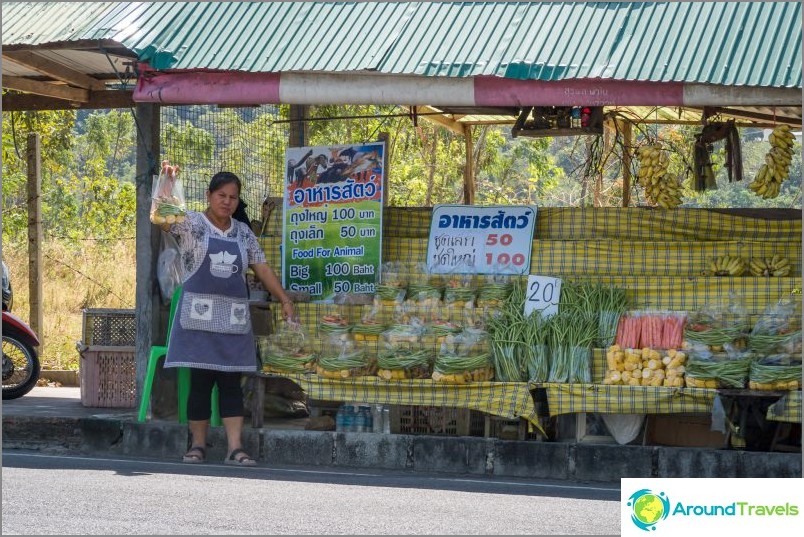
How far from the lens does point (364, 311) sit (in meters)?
10.2

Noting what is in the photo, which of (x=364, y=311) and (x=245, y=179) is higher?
(x=245, y=179)

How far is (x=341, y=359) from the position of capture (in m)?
9.61

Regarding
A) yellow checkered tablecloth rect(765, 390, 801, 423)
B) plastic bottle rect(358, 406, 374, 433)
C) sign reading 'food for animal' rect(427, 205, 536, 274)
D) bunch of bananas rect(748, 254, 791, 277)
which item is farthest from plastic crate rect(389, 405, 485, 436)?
bunch of bananas rect(748, 254, 791, 277)

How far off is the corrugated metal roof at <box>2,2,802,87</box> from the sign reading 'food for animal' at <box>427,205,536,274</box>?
1699mm

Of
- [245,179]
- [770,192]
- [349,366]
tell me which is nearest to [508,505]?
[349,366]

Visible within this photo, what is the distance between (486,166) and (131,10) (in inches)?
456

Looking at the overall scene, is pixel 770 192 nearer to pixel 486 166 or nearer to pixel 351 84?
pixel 351 84

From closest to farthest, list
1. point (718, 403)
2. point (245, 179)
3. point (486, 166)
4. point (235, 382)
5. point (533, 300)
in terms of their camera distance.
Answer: point (718, 403) < point (235, 382) < point (533, 300) < point (245, 179) < point (486, 166)

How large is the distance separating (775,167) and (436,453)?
3598 millimetres

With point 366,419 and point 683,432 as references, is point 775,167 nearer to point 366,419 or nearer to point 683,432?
point 683,432

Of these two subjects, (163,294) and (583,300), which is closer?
(583,300)

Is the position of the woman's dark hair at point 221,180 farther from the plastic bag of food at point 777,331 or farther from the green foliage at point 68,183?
the green foliage at point 68,183

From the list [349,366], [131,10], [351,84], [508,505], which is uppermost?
[131,10]

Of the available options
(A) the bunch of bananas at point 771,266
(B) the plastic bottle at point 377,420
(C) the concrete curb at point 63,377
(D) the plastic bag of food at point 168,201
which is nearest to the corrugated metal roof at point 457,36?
(D) the plastic bag of food at point 168,201
